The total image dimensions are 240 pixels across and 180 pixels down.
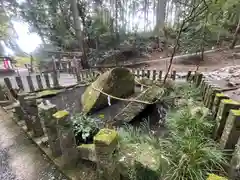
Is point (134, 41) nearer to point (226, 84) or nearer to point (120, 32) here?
point (120, 32)

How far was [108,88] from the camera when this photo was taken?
9.98ft

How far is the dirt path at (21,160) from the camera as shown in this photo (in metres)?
1.57

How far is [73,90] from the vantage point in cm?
381

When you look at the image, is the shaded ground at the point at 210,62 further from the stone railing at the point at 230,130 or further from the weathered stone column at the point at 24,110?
the weathered stone column at the point at 24,110

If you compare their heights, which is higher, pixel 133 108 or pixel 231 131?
pixel 231 131

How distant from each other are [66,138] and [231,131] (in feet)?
5.00

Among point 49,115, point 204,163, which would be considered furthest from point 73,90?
point 204,163

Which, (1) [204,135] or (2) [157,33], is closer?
(1) [204,135]

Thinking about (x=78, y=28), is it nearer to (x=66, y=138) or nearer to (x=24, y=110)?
(x=24, y=110)

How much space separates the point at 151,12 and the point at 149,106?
1167 centimetres

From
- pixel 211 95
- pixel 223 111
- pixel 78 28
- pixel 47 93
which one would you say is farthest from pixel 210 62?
pixel 47 93

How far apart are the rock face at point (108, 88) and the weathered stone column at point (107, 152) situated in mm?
1848

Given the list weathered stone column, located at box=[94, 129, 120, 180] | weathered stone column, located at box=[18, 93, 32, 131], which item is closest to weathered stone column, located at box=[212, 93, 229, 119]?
weathered stone column, located at box=[94, 129, 120, 180]

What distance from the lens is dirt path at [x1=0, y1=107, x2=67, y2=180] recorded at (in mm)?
1573
